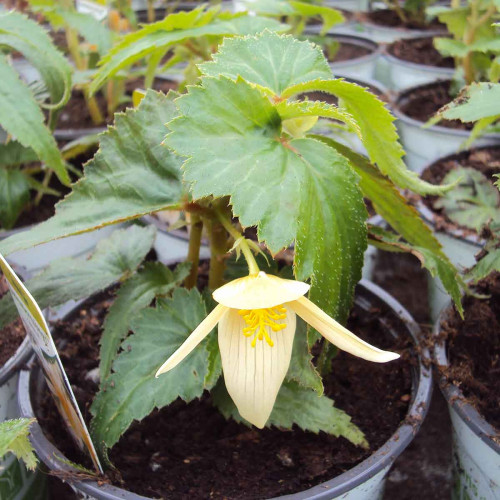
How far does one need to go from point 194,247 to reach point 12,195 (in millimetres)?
542

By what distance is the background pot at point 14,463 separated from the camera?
79 cm

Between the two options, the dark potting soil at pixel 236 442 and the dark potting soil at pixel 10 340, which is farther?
the dark potting soil at pixel 10 340

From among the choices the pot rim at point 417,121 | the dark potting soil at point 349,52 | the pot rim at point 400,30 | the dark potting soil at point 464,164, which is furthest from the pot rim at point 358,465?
the pot rim at point 400,30

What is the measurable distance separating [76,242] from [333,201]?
726mm

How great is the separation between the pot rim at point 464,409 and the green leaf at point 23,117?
590 millimetres

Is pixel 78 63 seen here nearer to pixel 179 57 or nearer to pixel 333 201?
→ pixel 179 57

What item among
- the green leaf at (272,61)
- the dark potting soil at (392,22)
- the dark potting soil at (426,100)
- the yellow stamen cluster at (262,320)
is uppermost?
the green leaf at (272,61)

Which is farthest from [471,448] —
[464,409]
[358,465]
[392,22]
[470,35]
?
[392,22]

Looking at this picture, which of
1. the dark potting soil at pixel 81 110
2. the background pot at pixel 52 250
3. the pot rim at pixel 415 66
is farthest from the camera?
the pot rim at pixel 415 66

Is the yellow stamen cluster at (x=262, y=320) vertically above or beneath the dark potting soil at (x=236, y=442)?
above

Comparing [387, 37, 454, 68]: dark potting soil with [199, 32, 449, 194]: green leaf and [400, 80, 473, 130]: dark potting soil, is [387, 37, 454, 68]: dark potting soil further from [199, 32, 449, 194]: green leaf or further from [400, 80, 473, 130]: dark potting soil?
[199, 32, 449, 194]: green leaf

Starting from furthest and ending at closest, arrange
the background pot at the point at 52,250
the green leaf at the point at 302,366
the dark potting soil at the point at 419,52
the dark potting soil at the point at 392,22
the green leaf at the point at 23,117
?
the dark potting soil at the point at 392,22 < the dark potting soil at the point at 419,52 < the background pot at the point at 52,250 < the green leaf at the point at 23,117 < the green leaf at the point at 302,366

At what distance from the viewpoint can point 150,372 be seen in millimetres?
686

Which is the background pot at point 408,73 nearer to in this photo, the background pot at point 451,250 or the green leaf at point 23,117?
the background pot at point 451,250
